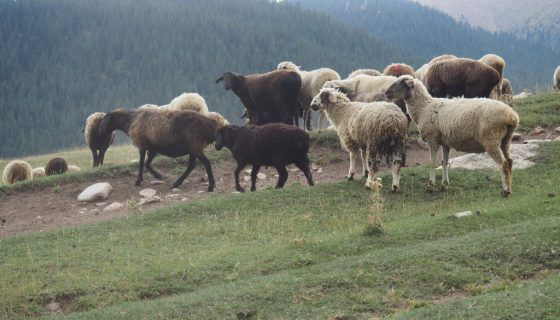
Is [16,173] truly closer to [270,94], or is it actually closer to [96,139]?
[96,139]

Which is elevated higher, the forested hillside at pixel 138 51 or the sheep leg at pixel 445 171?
the sheep leg at pixel 445 171

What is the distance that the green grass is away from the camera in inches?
364

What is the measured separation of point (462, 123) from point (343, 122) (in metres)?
2.92

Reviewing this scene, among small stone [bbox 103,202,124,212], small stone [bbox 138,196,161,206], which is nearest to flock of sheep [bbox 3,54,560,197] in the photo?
small stone [bbox 138,196,161,206]

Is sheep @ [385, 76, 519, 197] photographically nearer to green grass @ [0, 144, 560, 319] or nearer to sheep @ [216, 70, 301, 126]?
green grass @ [0, 144, 560, 319]

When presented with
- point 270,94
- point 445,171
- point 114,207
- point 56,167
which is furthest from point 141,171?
point 445,171

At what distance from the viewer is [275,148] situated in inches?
627

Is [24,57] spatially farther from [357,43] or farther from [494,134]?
[494,134]

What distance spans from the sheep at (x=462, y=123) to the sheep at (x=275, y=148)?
88.1 inches

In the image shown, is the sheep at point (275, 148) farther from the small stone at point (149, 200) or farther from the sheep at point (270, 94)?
the sheep at point (270, 94)

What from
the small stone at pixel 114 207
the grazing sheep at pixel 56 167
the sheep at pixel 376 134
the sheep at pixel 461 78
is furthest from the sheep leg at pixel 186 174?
the grazing sheep at pixel 56 167

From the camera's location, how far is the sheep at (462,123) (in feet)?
42.8

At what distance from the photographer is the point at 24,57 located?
135875 millimetres

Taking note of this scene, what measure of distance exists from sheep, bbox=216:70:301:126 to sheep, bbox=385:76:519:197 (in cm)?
627
